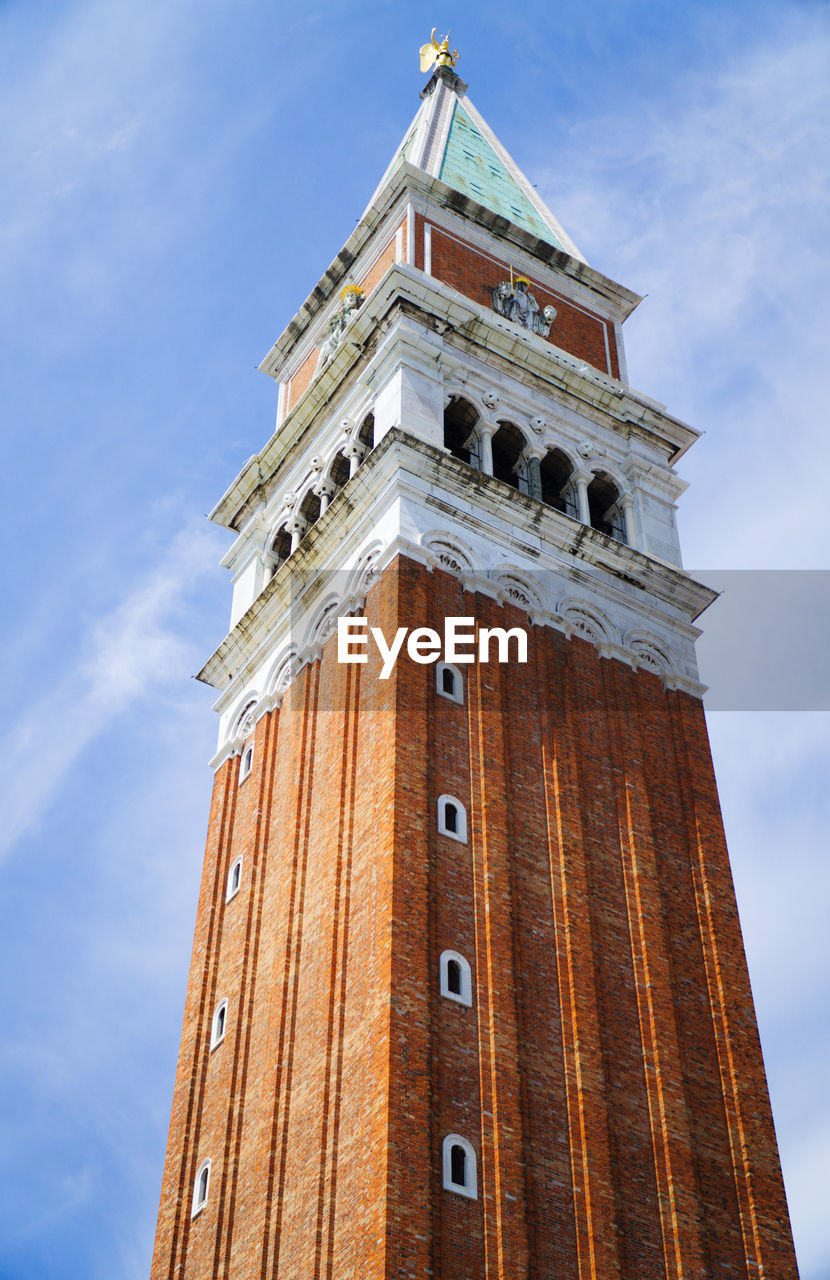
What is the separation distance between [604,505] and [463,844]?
52.6ft

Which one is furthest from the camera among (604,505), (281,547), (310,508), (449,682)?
(281,547)

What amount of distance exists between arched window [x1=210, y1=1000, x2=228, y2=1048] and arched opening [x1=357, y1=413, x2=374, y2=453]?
1591cm

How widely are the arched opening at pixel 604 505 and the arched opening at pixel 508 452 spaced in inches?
93.7

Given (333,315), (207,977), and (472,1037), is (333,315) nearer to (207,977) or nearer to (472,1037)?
(207,977)

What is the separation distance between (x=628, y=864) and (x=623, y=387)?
17.5 meters

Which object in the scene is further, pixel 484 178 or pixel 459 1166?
pixel 484 178

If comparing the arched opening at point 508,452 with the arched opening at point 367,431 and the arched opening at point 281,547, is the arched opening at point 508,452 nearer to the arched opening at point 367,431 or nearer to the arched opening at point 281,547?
the arched opening at point 367,431

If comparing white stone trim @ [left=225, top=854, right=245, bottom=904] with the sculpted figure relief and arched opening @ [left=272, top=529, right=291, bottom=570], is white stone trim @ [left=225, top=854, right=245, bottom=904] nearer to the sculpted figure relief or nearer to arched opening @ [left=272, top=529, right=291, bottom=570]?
arched opening @ [left=272, top=529, right=291, bottom=570]

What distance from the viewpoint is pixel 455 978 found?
128ft

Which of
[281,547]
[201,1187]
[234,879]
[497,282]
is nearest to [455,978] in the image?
[201,1187]

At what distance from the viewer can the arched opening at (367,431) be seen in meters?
52.8

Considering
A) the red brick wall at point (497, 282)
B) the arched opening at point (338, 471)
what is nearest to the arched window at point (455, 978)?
the arched opening at point (338, 471)

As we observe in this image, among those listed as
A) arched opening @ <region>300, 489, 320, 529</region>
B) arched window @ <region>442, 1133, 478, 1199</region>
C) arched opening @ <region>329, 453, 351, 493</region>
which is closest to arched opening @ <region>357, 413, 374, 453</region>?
arched opening @ <region>329, 453, 351, 493</region>

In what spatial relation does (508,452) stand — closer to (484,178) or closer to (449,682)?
(449,682)
